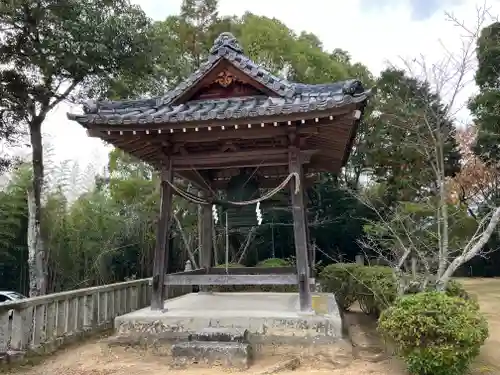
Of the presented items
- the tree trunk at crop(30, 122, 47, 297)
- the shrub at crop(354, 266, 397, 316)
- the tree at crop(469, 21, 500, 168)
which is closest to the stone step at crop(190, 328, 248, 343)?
the shrub at crop(354, 266, 397, 316)

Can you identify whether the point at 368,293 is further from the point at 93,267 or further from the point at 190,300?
the point at 93,267

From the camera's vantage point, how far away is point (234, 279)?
20.9 feet

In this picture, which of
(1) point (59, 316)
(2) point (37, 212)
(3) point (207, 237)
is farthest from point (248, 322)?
(2) point (37, 212)

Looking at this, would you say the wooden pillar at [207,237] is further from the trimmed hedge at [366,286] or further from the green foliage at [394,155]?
the green foliage at [394,155]

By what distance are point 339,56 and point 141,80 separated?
11.8 metres

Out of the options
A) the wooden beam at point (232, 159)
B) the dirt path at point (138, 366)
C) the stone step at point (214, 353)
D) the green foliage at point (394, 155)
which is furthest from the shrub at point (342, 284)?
the green foliage at point (394, 155)

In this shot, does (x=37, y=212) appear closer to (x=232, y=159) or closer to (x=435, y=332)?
(x=232, y=159)

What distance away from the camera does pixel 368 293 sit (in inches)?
360

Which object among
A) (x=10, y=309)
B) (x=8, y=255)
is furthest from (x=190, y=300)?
(x=8, y=255)

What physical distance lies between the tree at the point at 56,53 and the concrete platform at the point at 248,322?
5411 millimetres

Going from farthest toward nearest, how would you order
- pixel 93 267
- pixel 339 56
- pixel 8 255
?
pixel 339 56 → pixel 93 267 → pixel 8 255

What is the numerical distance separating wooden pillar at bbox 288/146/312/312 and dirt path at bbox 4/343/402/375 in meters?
0.92

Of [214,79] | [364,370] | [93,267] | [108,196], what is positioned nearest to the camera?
[364,370]

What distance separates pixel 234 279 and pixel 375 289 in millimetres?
2983
